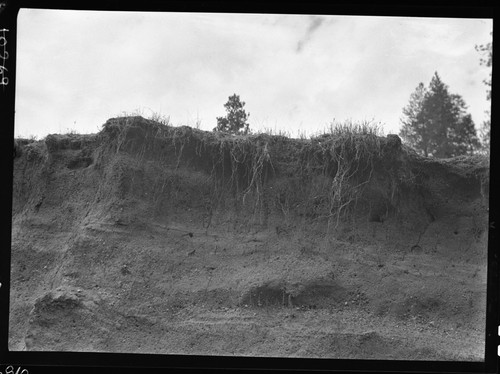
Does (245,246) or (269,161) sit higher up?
(269,161)

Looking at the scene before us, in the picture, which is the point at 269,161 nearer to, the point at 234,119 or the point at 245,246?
the point at 234,119

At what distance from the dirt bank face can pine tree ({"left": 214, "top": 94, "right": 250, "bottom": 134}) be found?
176 millimetres

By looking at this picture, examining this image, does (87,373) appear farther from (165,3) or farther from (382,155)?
(382,155)

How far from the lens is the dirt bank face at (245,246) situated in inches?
248

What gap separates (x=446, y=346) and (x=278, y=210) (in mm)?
2680

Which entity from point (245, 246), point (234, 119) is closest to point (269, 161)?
point (234, 119)

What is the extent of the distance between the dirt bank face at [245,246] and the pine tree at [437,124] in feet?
0.63

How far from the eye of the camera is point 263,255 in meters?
6.77

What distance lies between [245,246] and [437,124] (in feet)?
10.2

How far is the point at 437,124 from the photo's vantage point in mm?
7074

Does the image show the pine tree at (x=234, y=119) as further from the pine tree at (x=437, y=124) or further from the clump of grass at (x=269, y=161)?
the pine tree at (x=437, y=124)

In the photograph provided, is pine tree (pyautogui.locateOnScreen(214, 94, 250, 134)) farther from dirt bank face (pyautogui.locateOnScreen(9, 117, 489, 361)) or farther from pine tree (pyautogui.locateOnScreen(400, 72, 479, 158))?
pine tree (pyautogui.locateOnScreen(400, 72, 479, 158))

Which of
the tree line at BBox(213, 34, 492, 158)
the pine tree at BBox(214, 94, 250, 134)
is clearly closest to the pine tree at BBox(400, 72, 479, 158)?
the tree line at BBox(213, 34, 492, 158)

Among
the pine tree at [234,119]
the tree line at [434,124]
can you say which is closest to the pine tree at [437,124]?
the tree line at [434,124]
